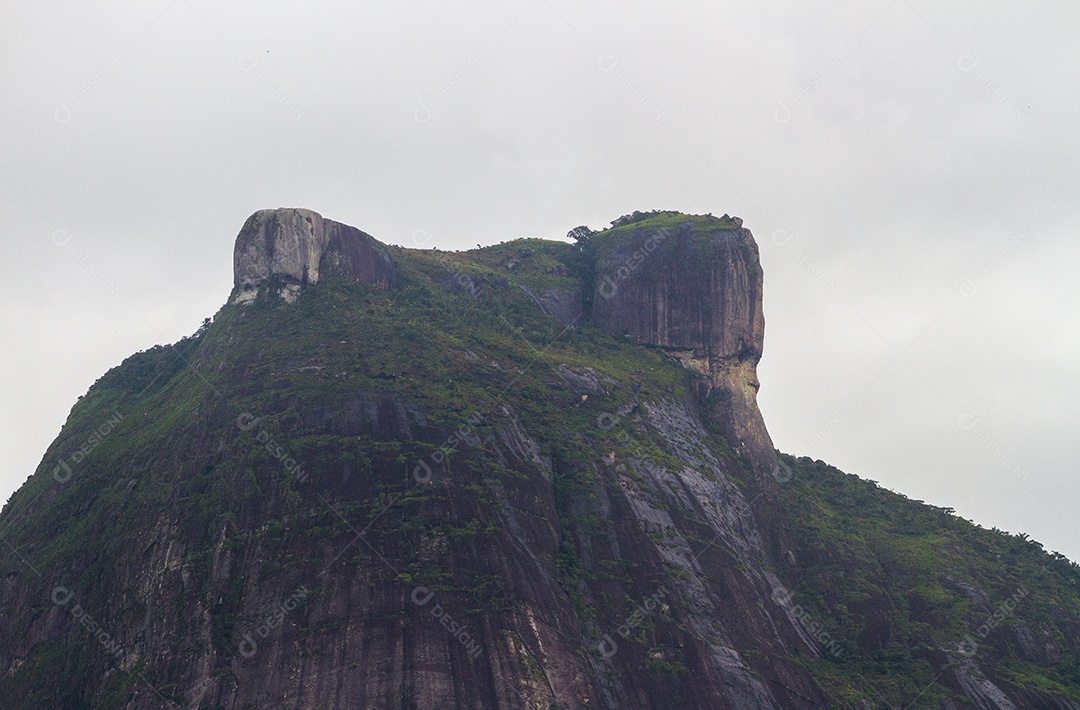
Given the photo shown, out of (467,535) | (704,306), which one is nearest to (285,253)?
(467,535)

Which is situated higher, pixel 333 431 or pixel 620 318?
pixel 620 318

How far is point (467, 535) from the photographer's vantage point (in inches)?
2518

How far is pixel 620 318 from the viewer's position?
344ft

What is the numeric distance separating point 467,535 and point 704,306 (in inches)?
1819

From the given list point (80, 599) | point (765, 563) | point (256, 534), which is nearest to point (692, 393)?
point (765, 563)

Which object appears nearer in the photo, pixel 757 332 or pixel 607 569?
pixel 607 569

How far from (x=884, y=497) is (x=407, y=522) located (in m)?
55.5

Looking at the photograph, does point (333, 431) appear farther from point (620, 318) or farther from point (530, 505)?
point (620, 318)

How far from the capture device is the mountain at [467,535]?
5806cm

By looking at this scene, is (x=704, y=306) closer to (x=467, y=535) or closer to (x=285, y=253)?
(x=285, y=253)

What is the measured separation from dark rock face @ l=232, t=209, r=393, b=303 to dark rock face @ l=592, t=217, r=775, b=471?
93.0 ft

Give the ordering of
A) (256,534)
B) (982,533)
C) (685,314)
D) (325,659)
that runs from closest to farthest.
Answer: (325,659) → (256,534) → (982,533) → (685,314)

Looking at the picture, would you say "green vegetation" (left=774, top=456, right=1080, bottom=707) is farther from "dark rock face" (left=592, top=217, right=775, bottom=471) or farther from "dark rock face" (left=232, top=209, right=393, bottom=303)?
"dark rock face" (left=232, top=209, right=393, bottom=303)

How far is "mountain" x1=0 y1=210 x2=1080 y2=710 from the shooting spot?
190 ft
